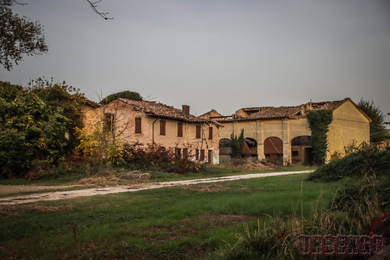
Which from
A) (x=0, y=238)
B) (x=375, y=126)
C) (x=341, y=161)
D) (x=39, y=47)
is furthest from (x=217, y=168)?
(x=375, y=126)

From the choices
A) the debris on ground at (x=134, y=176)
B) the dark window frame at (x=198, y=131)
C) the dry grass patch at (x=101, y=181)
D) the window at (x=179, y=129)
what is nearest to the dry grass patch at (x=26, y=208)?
the dry grass patch at (x=101, y=181)

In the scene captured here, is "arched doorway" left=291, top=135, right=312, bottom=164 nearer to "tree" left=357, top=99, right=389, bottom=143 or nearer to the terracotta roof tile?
"tree" left=357, top=99, right=389, bottom=143

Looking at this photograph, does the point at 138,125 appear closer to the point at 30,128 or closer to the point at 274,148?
the point at 30,128

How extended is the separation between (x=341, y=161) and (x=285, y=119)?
1016 inches

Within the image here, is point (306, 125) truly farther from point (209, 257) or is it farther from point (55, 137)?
point (209, 257)

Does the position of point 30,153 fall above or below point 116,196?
above

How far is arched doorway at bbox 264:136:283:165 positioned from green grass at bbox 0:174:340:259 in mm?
32759

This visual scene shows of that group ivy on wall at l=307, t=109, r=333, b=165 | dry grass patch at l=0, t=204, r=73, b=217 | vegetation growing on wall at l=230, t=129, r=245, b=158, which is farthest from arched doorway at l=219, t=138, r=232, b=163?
dry grass patch at l=0, t=204, r=73, b=217

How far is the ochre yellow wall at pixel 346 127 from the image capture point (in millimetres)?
40844

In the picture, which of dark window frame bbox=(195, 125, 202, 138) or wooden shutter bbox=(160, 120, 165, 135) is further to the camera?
dark window frame bbox=(195, 125, 202, 138)

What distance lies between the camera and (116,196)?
11555 millimetres

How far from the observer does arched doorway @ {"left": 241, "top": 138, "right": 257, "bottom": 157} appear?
145 feet

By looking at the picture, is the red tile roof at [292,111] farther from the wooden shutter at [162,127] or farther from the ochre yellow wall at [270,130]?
the wooden shutter at [162,127]

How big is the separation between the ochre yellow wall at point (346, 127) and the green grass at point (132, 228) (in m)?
33.5
